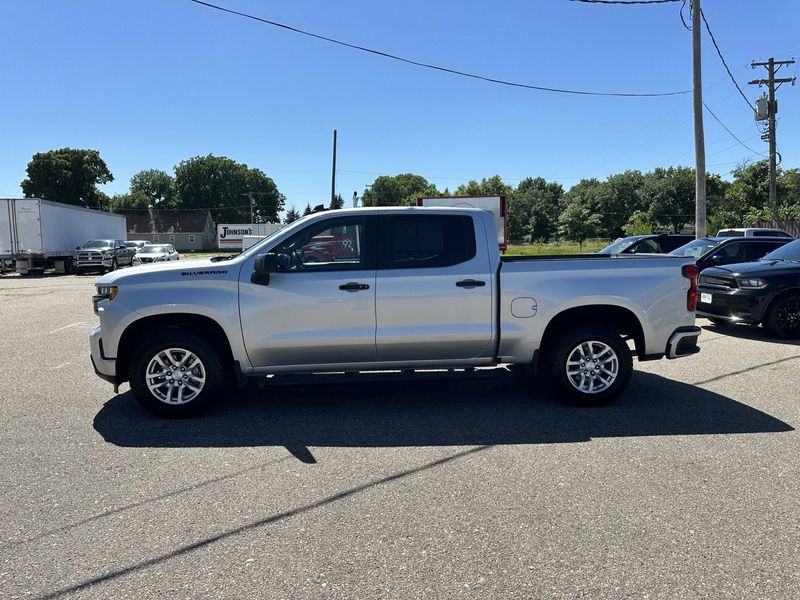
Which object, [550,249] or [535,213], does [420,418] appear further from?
[535,213]

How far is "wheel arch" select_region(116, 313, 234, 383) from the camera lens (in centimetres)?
555

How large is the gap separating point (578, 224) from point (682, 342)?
252ft

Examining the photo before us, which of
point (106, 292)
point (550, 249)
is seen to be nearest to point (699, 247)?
point (106, 292)

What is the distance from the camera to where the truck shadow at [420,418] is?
4984mm

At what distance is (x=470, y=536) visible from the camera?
11.0 feet

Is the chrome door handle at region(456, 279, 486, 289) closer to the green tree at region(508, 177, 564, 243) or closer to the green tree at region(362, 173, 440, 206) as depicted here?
the green tree at region(508, 177, 564, 243)

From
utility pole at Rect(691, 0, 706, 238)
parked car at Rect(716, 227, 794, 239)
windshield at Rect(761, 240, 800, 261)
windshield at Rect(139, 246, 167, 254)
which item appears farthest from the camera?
windshield at Rect(139, 246, 167, 254)

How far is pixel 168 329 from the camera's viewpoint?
554 centimetres

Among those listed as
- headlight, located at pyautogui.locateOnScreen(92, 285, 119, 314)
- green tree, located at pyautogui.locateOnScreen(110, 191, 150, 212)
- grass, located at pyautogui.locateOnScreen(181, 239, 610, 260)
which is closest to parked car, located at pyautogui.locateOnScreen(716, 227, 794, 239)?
grass, located at pyautogui.locateOnScreen(181, 239, 610, 260)

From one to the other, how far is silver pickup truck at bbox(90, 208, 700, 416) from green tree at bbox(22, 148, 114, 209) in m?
83.4

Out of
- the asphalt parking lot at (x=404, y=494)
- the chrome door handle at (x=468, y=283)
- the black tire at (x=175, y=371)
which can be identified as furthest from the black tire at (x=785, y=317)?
the black tire at (x=175, y=371)

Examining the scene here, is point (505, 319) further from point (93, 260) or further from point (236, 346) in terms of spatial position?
point (93, 260)

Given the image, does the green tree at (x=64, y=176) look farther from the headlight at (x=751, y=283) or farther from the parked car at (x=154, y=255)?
the headlight at (x=751, y=283)

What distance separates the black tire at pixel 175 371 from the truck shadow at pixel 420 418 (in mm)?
156
